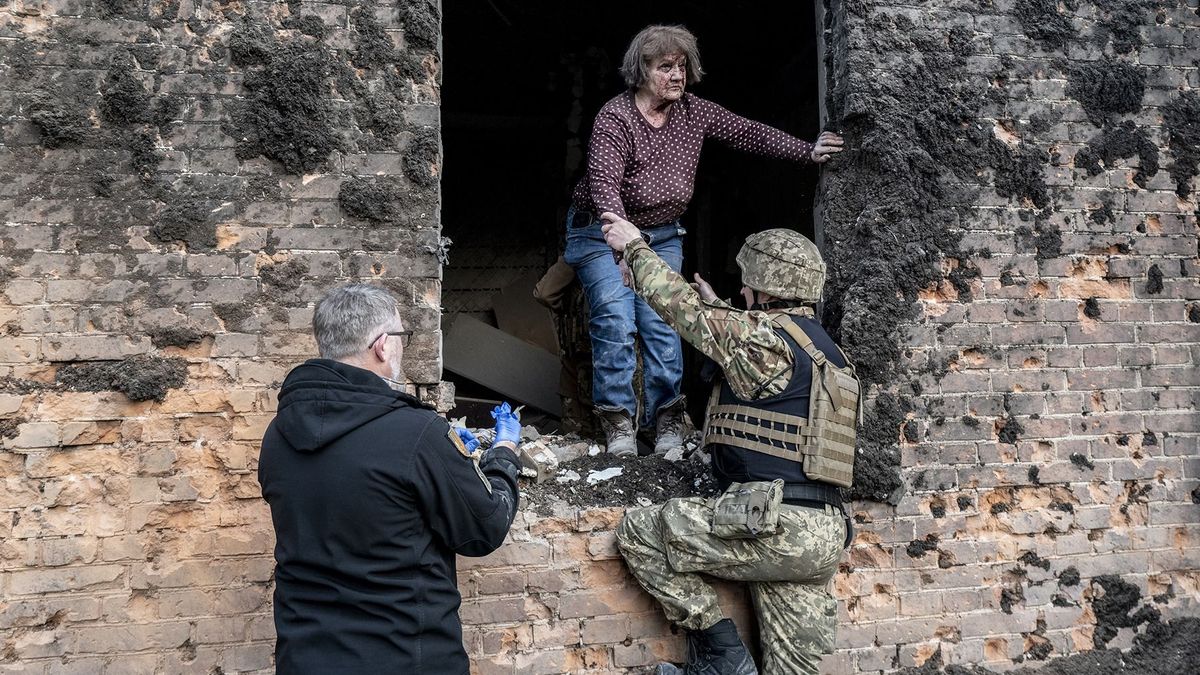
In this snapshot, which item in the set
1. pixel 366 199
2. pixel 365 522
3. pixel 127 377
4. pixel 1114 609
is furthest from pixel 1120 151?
pixel 127 377

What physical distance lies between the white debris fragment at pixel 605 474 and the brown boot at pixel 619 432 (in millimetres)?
161

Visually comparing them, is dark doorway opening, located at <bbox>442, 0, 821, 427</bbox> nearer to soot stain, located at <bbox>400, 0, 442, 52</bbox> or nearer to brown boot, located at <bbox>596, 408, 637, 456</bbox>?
brown boot, located at <bbox>596, 408, 637, 456</bbox>

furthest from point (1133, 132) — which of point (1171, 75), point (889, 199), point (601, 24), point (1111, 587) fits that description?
point (601, 24)

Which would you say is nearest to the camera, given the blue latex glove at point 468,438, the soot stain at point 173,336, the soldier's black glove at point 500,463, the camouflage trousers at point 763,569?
the soldier's black glove at point 500,463

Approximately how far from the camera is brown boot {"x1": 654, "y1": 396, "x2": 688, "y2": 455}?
3.78 metres

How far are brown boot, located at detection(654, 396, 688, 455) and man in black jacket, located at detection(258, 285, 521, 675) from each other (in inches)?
63.9

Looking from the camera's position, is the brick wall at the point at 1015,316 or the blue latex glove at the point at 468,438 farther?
the brick wall at the point at 1015,316

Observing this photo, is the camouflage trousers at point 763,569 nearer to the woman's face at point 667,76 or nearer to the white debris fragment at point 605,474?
the white debris fragment at point 605,474

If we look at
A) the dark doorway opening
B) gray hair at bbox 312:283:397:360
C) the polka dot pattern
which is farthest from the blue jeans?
the dark doorway opening

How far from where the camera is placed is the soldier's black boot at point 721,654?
2943mm

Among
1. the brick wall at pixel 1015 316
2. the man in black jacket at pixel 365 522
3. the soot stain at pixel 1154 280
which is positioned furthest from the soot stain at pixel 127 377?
the soot stain at pixel 1154 280

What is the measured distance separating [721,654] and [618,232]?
1.57 meters

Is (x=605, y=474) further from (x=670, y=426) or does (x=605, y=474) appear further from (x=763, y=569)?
(x=763, y=569)

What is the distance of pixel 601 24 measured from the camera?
6.04 m
